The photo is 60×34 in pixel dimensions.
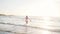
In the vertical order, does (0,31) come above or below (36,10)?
below

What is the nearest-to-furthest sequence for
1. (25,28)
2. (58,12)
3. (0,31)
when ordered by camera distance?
(58,12) < (25,28) < (0,31)

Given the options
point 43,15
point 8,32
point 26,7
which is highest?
point 26,7

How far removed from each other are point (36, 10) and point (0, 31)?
623 millimetres

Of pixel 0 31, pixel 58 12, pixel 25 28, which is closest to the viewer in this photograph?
pixel 58 12

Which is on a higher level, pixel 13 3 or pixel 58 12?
pixel 13 3

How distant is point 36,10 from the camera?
1189 mm

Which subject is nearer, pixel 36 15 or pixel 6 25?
pixel 36 15

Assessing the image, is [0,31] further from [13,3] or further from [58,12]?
[58,12]

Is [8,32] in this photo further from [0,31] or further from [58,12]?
[58,12]

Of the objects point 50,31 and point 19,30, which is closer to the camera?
point 50,31

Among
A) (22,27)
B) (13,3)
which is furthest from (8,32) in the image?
(13,3)

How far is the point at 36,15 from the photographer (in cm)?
119

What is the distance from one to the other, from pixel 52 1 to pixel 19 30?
0.59m

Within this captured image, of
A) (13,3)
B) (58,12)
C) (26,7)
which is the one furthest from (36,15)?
(13,3)
